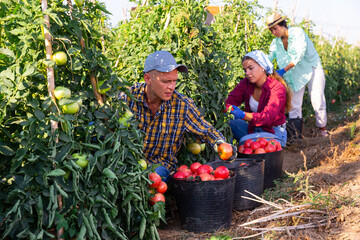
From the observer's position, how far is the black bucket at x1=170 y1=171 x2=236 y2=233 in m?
2.60

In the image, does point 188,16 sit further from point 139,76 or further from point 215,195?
point 215,195

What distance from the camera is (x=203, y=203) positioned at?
8.60ft

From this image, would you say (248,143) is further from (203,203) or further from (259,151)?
(203,203)

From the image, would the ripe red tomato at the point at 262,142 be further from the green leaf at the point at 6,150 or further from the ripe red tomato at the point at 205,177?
the green leaf at the point at 6,150

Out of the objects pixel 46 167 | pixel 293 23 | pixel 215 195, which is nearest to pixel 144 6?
pixel 215 195

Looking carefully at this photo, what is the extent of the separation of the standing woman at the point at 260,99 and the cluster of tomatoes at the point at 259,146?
0.18m

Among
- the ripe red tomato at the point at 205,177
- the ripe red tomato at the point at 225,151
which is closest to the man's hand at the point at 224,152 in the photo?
the ripe red tomato at the point at 225,151

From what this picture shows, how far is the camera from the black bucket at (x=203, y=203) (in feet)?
8.54

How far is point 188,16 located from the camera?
3.34m

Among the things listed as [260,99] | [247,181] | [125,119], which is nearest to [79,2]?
[125,119]

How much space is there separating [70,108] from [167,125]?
3.74 ft

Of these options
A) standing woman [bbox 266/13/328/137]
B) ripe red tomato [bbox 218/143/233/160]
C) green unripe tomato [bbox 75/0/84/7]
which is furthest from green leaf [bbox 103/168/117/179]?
standing woman [bbox 266/13/328/137]

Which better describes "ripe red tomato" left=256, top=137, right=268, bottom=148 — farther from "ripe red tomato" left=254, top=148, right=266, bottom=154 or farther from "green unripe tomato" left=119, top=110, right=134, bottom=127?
"green unripe tomato" left=119, top=110, right=134, bottom=127

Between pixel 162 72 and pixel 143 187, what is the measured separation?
0.89m
